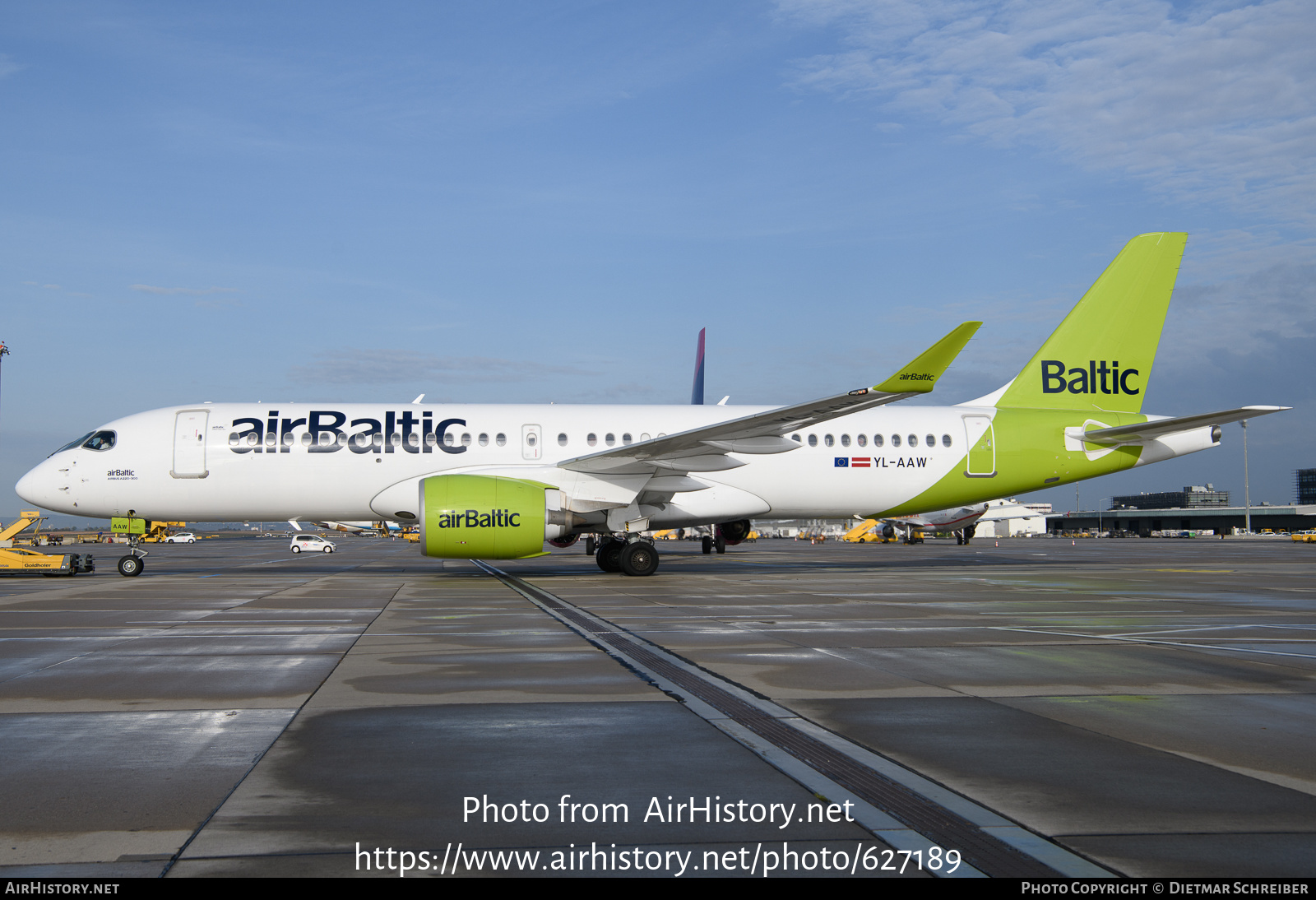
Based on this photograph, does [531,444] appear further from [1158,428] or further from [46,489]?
[1158,428]

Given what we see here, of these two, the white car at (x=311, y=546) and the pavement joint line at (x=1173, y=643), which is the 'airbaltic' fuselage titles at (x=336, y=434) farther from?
the white car at (x=311, y=546)

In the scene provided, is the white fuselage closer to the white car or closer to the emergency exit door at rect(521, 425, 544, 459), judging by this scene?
the emergency exit door at rect(521, 425, 544, 459)

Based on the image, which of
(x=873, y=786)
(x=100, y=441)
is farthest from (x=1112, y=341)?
(x=100, y=441)

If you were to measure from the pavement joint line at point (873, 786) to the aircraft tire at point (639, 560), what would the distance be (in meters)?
12.6

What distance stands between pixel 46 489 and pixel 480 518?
9.95 meters

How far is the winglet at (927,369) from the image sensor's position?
1526 centimetres

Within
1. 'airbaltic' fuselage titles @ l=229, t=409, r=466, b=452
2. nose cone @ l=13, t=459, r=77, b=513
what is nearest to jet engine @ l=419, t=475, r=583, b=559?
'airbaltic' fuselage titles @ l=229, t=409, r=466, b=452

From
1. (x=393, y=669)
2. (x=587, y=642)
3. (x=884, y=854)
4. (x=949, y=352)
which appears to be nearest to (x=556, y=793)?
(x=884, y=854)

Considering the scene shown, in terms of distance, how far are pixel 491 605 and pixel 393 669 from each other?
18.7ft

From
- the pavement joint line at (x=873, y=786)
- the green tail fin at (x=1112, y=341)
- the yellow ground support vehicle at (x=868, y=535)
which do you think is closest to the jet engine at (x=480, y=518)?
Answer: the pavement joint line at (x=873, y=786)

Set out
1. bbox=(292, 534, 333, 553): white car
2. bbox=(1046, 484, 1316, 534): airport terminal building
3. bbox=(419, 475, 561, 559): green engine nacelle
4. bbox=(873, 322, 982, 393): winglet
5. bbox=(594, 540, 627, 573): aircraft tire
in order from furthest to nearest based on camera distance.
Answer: bbox=(1046, 484, 1316, 534): airport terminal building < bbox=(292, 534, 333, 553): white car < bbox=(594, 540, 627, 573): aircraft tire < bbox=(419, 475, 561, 559): green engine nacelle < bbox=(873, 322, 982, 393): winglet

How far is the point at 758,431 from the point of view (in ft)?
59.1

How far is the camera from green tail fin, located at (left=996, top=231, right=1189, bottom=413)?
883 inches

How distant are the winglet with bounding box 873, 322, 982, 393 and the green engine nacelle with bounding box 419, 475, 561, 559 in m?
6.94
